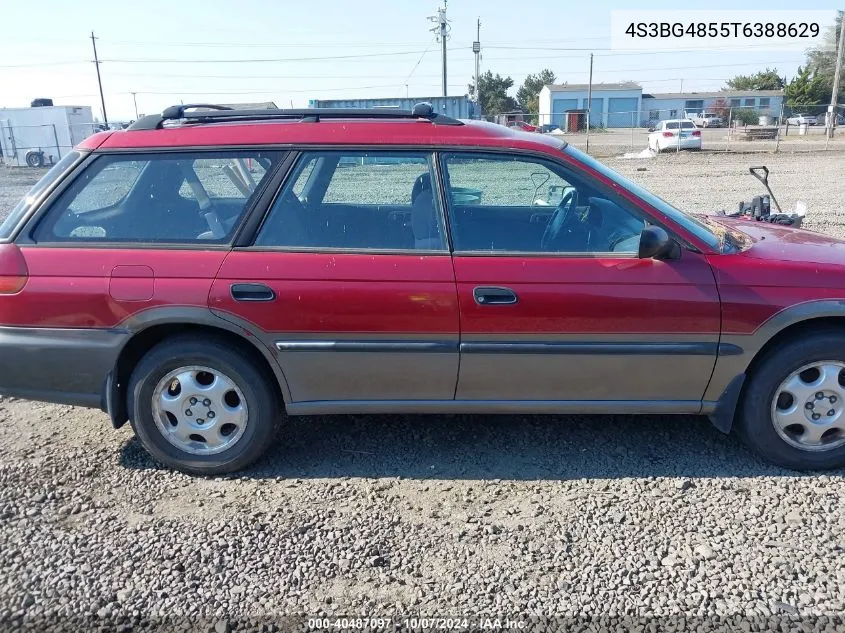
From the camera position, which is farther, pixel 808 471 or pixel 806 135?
pixel 806 135

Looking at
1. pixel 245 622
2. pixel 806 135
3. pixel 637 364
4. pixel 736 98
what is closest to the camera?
pixel 245 622

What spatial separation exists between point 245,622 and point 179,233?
190 centimetres

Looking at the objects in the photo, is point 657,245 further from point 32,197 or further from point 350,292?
point 32,197

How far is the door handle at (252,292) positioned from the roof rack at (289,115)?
38.9 inches

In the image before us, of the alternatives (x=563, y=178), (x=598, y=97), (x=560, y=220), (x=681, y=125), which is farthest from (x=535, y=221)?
(x=598, y=97)

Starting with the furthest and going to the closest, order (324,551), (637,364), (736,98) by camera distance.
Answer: (736,98) → (637,364) → (324,551)

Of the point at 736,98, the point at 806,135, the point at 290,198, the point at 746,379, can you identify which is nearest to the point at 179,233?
the point at 290,198

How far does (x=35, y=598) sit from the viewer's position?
8.65 ft

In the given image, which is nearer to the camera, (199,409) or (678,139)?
(199,409)

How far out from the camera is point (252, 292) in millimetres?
3260

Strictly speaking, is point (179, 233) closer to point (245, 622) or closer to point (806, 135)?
point (245, 622)

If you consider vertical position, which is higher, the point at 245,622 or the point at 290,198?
the point at 290,198

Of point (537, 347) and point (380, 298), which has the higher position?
point (380, 298)

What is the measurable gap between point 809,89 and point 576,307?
66.3m
